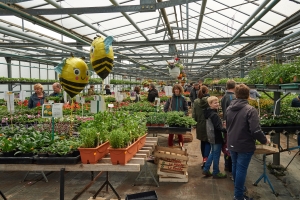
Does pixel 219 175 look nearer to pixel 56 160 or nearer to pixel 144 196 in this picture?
pixel 144 196

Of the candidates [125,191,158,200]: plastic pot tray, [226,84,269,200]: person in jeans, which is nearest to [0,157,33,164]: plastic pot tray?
[125,191,158,200]: plastic pot tray

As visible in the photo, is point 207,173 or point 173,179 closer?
point 173,179

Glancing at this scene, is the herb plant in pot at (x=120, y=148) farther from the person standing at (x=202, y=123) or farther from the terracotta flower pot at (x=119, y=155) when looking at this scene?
the person standing at (x=202, y=123)

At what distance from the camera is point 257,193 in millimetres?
3885

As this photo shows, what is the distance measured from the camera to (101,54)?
3.33 metres

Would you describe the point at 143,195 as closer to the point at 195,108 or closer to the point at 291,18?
the point at 195,108

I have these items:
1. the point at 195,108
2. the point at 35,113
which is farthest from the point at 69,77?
the point at 35,113

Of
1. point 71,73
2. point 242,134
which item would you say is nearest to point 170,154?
point 242,134

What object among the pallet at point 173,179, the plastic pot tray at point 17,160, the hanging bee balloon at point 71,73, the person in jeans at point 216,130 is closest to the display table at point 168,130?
the person in jeans at point 216,130

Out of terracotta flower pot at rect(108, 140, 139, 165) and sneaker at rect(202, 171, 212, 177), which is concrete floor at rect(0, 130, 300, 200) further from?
terracotta flower pot at rect(108, 140, 139, 165)

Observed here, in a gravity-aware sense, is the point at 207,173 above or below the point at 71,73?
below

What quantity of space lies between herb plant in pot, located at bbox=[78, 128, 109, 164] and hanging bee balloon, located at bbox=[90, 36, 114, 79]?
0.97 metres

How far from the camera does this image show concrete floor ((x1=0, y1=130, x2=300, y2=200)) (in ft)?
12.5

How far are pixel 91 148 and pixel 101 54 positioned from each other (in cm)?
127
